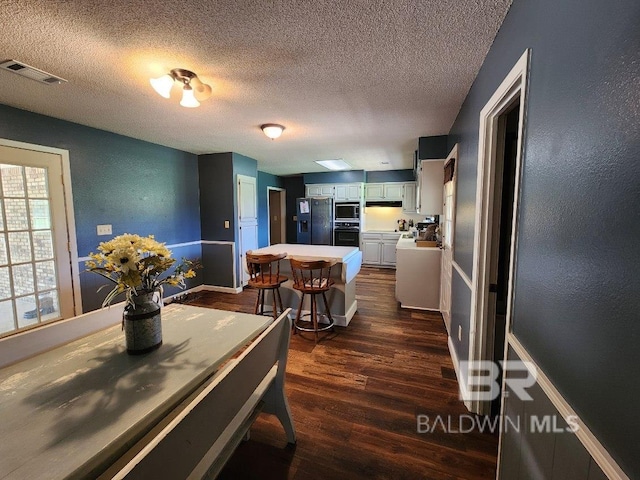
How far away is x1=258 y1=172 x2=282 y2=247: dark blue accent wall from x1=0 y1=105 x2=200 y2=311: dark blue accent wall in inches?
72.6

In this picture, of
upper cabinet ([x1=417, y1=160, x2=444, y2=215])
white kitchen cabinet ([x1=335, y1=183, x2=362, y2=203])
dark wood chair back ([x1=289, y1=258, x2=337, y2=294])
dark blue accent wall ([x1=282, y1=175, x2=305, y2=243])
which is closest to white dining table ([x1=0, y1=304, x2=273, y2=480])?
dark wood chair back ([x1=289, y1=258, x2=337, y2=294])

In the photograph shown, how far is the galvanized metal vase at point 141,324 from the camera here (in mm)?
1271

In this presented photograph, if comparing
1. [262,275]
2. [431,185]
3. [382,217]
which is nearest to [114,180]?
[262,275]

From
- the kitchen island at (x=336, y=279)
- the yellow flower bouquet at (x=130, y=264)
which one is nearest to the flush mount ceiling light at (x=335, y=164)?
the kitchen island at (x=336, y=279)

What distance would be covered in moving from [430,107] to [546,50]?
1748 mm

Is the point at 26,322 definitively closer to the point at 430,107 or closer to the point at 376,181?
the point at 430,107

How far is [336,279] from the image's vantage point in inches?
130

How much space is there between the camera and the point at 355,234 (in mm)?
6562

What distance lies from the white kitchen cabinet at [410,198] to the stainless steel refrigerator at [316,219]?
5.61 ft

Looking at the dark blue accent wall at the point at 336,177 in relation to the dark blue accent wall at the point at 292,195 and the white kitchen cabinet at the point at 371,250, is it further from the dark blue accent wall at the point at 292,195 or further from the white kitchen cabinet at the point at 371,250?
the white kitchen cabinet at the point at 371,250

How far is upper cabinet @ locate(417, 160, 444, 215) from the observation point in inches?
140

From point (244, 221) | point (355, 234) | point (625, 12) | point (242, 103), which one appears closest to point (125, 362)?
point (625, 12)

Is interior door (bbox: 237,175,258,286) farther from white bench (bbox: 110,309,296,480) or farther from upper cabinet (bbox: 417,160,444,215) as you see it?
white bench (bbox: 110,309,296,480)

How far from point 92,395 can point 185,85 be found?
6.27 feet
